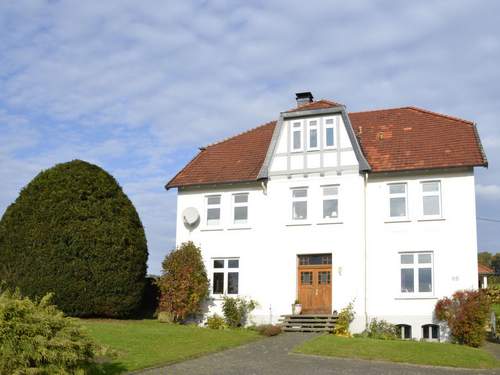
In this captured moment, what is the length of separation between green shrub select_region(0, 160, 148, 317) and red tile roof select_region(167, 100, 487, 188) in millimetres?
4517

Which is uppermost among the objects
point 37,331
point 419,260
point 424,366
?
point 419,260

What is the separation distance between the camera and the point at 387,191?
2527 centimetres

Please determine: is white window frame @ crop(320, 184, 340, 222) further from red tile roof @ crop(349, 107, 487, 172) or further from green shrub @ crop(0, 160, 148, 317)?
green shrub @ crop(0, 160, 148, 317)

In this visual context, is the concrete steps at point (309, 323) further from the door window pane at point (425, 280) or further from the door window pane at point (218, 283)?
the door window pane at point (218, 283)

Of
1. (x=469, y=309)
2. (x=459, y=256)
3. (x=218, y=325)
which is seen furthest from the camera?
(x=218, y=325)

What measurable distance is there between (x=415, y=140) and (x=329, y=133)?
3498 mm

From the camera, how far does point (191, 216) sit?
27.6 m

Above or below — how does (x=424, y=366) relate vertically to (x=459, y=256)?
below

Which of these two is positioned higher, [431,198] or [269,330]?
[431,198]

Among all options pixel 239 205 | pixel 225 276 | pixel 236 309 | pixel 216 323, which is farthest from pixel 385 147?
pixel 216 323

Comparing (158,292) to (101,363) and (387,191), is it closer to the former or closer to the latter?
(387,191)

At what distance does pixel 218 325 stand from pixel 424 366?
10609mm

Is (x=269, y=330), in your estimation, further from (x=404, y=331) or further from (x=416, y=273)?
(x=416, y=273)

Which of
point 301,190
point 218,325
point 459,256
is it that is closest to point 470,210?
point 459,256
